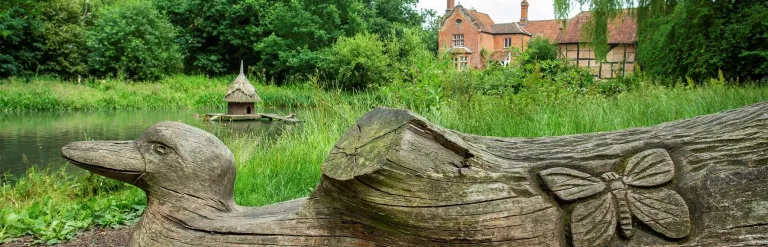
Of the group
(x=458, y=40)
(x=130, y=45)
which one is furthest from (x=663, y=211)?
(x=458, y=40)

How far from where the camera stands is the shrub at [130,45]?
23.5 metres

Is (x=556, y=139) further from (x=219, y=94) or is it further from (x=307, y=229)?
(x=219, y=94)

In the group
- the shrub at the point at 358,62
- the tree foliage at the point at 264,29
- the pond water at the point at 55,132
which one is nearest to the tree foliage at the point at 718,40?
the pond water at the point at 55,132

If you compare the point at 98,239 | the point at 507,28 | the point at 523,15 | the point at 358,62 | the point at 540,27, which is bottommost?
the point at 98,239

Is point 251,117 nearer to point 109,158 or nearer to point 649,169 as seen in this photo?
point 109,158

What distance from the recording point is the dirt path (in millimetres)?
3297

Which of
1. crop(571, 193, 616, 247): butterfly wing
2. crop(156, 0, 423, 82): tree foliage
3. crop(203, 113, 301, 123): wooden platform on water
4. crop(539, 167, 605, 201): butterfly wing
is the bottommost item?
crop(203, 113, 301, 123): wooden platform on water

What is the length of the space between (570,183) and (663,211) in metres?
0.28

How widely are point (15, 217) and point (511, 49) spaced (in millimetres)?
6461

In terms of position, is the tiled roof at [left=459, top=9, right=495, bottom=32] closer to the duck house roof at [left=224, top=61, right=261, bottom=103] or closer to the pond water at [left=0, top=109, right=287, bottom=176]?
the duck house roof at [left=224, top=61, right=261, bottom=103]

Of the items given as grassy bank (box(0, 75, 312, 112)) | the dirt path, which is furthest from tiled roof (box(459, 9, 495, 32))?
the dirt path

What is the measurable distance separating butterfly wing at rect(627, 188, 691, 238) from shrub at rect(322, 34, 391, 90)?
71.9ft

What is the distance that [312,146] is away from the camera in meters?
6.01

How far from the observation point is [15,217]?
140 inches
